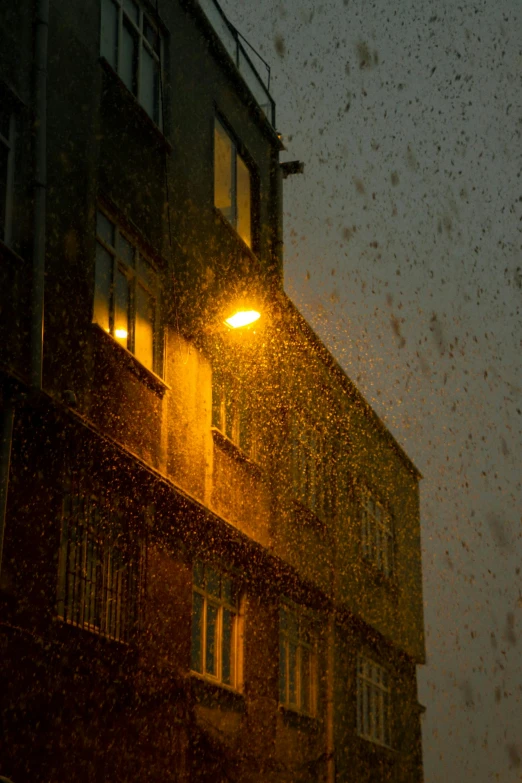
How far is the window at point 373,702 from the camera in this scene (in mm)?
19625

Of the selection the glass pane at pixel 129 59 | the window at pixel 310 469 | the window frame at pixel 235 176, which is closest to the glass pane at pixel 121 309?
the glass pane at pixel 129 59

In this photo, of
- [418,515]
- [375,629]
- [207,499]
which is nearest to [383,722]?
[375,629]

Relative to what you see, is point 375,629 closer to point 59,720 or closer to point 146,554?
point 146,554

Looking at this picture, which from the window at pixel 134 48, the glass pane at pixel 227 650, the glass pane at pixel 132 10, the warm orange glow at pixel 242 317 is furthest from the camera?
the glass pane at pixel 227 650

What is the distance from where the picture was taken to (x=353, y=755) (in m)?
18.3

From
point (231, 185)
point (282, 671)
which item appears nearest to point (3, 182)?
point (231, 185)

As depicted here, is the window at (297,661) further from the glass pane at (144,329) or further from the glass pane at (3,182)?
the glass pane at (3,182)

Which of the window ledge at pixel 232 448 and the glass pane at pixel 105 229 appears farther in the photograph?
the window ledge at pixel 232 448

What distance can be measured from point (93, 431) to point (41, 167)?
2.29 metres

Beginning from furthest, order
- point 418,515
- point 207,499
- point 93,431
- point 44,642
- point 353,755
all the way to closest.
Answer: point 418,515
point 353,755
point 207,499
point 93,431
point 44,642

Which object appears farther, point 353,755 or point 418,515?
point 418,515

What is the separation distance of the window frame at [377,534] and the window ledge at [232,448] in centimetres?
611

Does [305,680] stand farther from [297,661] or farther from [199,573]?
[199,573]

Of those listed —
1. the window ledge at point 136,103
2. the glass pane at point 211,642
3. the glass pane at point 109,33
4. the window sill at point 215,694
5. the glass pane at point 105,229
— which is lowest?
the window sill at point 215,694
